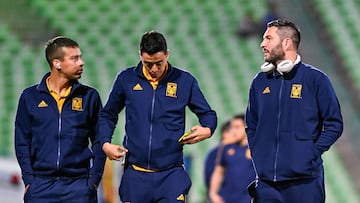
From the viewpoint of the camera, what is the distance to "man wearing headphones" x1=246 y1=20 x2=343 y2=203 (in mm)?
5684

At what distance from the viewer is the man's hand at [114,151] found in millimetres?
5738

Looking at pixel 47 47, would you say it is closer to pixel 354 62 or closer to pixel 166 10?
pixel 354 62

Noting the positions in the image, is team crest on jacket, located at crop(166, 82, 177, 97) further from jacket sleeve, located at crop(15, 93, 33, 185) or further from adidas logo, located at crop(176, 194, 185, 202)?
jacket sleeve, located at crop(15, 93, 33, 185)

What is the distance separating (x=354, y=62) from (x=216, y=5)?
2.91 metres

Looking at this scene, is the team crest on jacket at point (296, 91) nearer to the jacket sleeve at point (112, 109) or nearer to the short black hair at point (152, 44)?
the short black hair at point (152, 44)

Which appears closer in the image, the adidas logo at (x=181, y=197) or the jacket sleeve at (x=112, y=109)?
the adidas logo at (x=181, y=197)

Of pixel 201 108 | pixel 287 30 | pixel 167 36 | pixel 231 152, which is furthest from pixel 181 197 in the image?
pixel 167 36

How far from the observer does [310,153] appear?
5.68 metres

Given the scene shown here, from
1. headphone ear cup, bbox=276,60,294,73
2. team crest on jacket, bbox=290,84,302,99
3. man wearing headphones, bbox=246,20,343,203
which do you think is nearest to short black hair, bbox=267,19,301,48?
man wearing headphones, bbox=246,20,343,203

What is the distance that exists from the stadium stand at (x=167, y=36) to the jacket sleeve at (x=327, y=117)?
650 cm

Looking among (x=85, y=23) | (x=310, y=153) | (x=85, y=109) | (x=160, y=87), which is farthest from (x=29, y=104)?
(x=85, y=23)

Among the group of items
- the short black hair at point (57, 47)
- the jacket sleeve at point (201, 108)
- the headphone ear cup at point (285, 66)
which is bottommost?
the jacket sleeve at point (201, 108)

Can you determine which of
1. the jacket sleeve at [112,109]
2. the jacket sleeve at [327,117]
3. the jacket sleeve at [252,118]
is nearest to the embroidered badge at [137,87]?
the jacket sleeve at [112,109]

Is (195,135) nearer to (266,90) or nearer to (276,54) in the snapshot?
(266,90)
